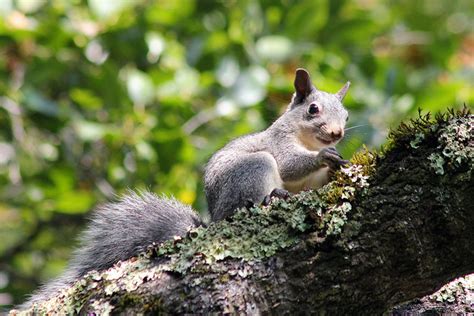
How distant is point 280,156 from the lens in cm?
327

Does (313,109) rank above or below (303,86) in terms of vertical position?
below

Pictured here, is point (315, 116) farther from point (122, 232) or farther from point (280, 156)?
point (122, 232)

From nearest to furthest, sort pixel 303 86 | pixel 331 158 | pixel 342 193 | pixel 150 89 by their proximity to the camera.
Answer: pixel 342 193 < pixel 331 158 < pixel 303 86 < pixel 150 89

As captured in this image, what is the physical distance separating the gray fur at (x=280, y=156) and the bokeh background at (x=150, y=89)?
23.4 inches

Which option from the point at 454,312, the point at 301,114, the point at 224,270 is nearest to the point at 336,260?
the point at 224,270

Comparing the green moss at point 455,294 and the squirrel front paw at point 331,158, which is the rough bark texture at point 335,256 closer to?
the green moss at point 455,294

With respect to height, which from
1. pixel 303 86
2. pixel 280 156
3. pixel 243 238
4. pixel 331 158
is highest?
pixel 303 86

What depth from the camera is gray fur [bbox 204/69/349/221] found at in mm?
2977

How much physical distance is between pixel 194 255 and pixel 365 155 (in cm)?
60

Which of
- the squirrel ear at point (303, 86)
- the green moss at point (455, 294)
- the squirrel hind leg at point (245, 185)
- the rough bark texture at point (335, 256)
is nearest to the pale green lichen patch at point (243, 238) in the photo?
the rough bark texture at point (335, 256)

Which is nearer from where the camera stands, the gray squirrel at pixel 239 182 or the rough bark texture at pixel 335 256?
the rough bark texture at pixel 335 256

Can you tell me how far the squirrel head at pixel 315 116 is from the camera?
3.41 metres

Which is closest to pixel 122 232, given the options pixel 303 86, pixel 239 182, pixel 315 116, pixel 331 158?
pixel 239 182

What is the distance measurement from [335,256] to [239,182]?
1038 millimetres
